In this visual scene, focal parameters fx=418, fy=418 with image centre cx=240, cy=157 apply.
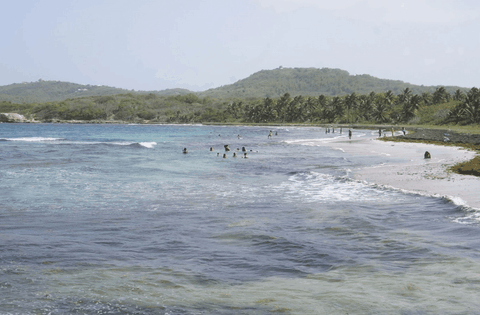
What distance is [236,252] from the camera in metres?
10.9

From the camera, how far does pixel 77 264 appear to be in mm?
9695

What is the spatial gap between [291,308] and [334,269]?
254cm

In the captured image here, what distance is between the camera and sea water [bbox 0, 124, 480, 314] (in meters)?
7.59

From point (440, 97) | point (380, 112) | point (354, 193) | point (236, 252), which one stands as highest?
point (440, 97)

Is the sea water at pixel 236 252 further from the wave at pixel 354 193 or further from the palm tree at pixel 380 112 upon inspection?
the palm tree at pixel 380 112

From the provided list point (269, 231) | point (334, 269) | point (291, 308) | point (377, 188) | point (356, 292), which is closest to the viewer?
point (291, 308)

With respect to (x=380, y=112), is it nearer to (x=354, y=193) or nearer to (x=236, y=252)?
(x=354, y=193)

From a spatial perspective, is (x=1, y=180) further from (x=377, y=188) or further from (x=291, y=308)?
(x=291, y=308)

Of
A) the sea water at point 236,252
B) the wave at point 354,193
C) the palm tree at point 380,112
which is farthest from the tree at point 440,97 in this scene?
the sea water at point 236,252

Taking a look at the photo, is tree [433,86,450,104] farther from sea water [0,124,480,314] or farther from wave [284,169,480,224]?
sea water [0,124,480,314]

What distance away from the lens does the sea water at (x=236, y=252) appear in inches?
299

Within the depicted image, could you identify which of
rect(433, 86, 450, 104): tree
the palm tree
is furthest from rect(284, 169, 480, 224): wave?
rect(433, 86, 450, 104): tree

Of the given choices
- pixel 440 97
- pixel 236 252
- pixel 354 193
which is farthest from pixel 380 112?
pixel 236 252

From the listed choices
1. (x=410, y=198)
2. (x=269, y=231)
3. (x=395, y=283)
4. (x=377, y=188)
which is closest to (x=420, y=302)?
(x=395, y=283)
